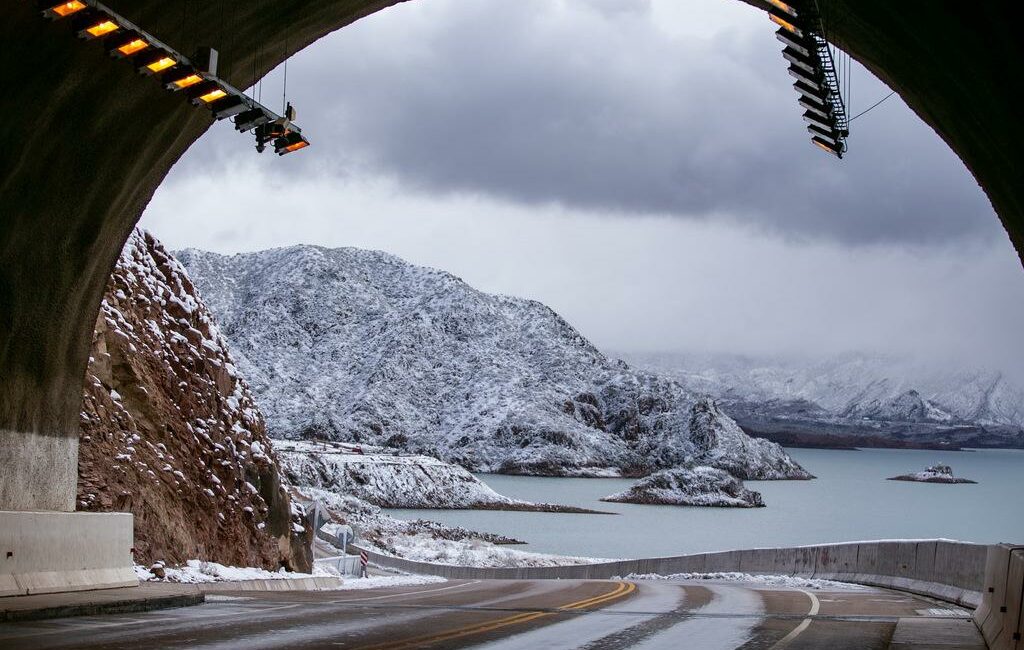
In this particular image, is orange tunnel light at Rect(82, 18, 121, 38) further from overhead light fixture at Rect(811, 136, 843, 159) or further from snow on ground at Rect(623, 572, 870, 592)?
snow on ground at Rect(623, 572, 870, 592)

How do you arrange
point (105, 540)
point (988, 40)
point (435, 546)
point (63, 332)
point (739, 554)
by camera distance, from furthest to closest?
point (435, 546) < point (739, 554) < point (105, 540) < point (63, 332) < point (988, 40)

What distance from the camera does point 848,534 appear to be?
130 m

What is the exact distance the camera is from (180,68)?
13.0 metres

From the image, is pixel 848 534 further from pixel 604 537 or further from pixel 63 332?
pixel 63 332

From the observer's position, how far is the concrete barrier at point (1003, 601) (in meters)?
12.1

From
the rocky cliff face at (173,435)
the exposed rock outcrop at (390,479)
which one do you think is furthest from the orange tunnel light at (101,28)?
the exposed rock outcrop at (390,479)

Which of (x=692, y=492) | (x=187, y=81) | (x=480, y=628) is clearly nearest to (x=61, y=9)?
(x=187, y=81)

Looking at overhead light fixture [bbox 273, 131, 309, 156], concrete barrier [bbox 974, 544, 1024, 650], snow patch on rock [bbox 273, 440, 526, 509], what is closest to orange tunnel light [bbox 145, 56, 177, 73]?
overhead light fixture [bbox 273, 131, 309, 156]

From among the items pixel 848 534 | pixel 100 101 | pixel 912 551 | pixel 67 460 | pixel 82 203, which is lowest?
pixel 848 534

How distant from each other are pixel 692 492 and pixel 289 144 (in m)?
161

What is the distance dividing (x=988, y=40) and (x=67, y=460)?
43.5ft

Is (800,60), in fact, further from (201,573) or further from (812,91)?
(201,573)

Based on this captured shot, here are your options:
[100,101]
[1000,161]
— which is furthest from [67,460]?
[1000,161]

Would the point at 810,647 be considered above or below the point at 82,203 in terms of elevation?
below
